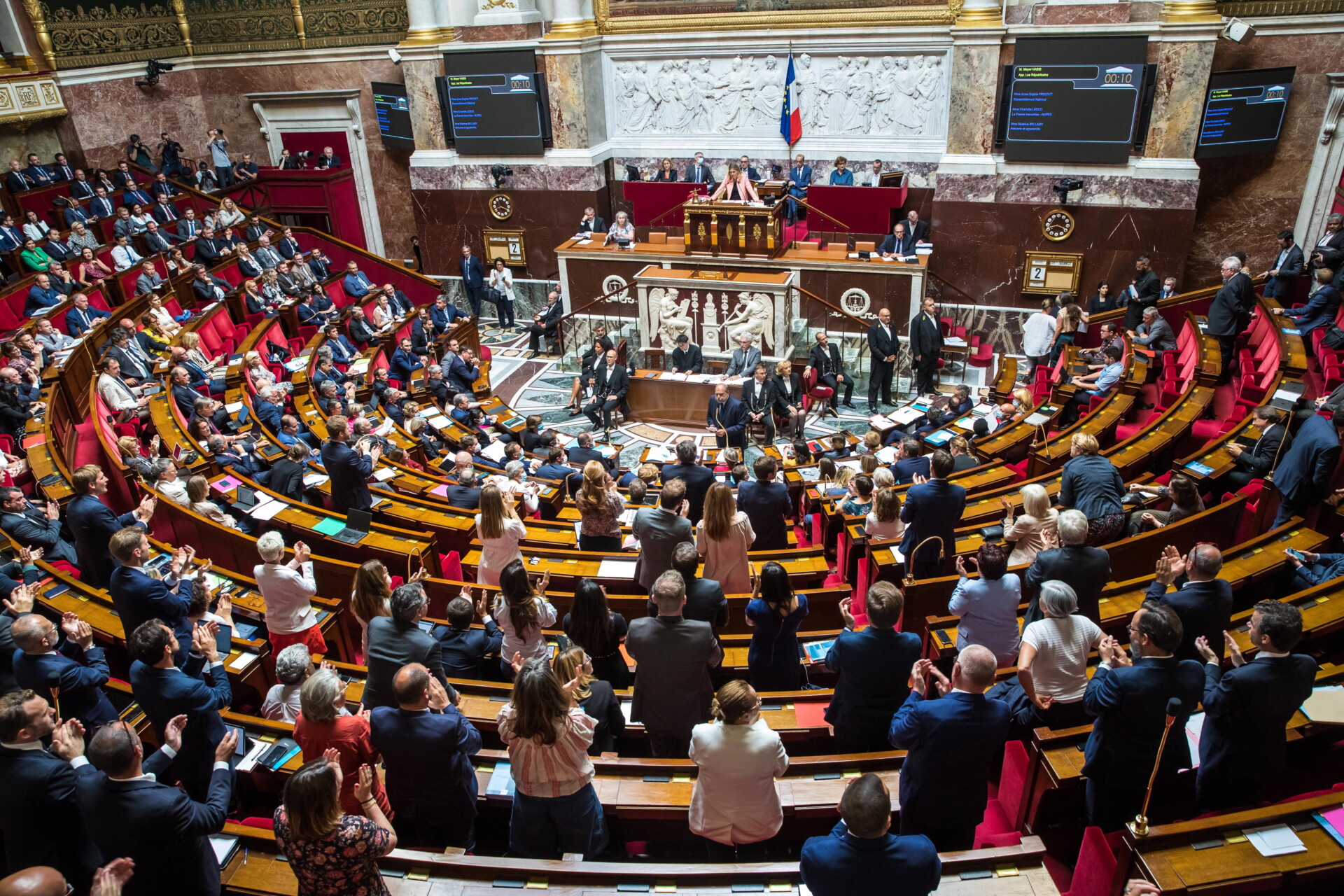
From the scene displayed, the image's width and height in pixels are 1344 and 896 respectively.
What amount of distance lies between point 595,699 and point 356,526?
3275 mm

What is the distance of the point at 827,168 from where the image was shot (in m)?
15.8

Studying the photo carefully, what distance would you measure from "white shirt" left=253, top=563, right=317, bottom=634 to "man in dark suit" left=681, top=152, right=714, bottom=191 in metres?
11.9

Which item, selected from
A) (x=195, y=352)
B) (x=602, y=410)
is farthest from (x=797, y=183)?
(x=195, y=352)

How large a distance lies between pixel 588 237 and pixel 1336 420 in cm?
1159

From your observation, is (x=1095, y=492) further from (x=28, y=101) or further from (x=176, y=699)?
(x=28, y=101)

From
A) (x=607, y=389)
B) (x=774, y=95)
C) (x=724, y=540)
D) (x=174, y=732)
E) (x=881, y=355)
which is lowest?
(x=607, y=389)

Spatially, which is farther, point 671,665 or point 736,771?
point 671,665

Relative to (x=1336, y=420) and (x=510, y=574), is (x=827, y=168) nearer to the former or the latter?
(x=1336, y=420)

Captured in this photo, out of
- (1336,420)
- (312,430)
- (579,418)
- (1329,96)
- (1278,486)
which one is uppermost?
(1329,96)

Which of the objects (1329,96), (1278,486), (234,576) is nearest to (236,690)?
(234,576)

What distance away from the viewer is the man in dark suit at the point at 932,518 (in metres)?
5.58

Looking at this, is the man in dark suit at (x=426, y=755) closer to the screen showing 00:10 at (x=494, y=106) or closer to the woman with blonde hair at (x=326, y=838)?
the woman with blonde hair at (x=326, y=838)

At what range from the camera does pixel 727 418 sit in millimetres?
10539

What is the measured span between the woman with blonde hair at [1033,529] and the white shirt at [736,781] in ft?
9.07
